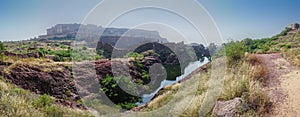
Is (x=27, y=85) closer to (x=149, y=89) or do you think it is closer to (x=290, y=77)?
(x=149, y=89)

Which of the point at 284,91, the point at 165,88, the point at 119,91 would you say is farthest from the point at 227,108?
the point at 119,91

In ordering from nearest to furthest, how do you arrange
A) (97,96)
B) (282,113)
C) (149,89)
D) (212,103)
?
(282,113) → (212,103) → (97,96) → (149,89)

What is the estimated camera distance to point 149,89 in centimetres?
1781

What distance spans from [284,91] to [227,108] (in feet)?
6.50

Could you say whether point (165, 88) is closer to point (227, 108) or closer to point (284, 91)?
point (284, 91)

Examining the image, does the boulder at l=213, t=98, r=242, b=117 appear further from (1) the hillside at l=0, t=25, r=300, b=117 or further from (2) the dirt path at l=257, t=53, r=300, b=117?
(2) the dirt path at l=257, t=53, r=300, b=117

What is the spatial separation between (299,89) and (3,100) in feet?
24.5

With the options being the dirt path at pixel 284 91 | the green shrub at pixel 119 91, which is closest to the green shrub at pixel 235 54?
the dirt path at pixel 284 91

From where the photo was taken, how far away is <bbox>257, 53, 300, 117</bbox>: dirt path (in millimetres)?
4938

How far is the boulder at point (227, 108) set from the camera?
198 inches

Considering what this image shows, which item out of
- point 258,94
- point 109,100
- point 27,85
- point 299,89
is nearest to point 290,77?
point 299,89

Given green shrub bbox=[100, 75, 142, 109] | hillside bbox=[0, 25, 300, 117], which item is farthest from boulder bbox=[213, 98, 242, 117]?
green shrub bbox=[100, 75, 142, 109]

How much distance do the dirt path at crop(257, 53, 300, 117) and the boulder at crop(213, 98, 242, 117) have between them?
0.71 meters

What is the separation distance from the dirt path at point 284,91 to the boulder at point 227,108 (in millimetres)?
712
